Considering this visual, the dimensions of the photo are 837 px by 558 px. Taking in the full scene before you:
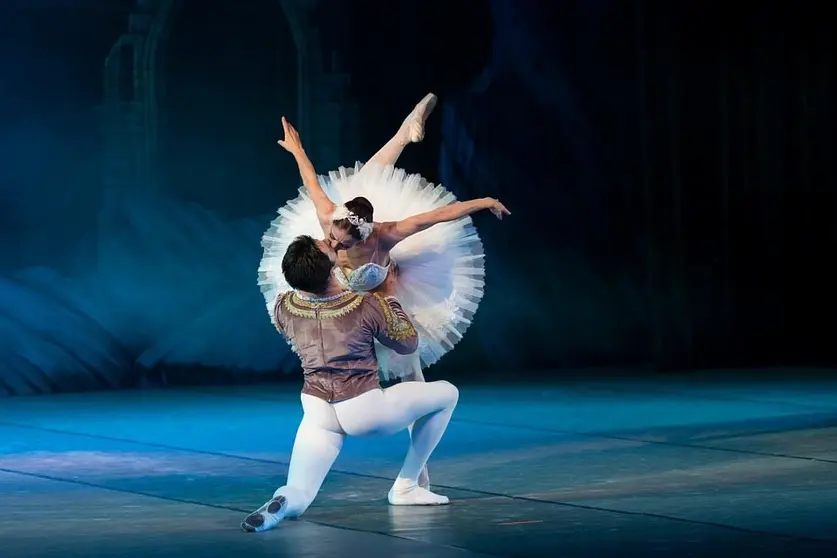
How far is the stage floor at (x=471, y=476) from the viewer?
5520 millimetres

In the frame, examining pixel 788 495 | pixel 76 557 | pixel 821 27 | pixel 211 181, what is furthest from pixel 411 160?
pixel 76 557

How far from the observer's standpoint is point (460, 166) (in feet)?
37.1

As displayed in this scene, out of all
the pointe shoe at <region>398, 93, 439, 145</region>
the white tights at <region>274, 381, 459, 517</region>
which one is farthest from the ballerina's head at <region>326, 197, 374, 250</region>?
the pointe shoe at <region>398, 93, 439, 145</region>

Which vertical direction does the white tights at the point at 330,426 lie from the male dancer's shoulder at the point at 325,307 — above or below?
below

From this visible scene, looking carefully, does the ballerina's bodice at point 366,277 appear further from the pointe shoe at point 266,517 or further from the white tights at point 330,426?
the pointe shoe at point 266,517

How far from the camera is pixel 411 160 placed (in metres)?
11.1

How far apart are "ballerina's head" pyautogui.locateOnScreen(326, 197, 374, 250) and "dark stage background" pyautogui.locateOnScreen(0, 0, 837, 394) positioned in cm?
437

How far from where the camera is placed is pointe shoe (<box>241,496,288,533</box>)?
5684 millimetres

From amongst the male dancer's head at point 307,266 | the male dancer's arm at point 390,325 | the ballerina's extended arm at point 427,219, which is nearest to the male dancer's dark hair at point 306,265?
the male dancer's head at point 307,266

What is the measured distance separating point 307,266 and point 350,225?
45cm

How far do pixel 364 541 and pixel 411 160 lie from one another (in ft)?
19.2

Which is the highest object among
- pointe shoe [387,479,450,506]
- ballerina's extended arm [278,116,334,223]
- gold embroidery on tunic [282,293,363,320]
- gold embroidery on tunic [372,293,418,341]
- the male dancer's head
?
ballerina's extended arm [278,116,334,223]

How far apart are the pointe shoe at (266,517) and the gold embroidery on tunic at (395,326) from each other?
2.25 ft

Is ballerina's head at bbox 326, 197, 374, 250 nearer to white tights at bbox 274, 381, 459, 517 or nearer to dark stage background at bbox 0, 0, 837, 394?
white tights at bbox 274, 381, 459, 517
